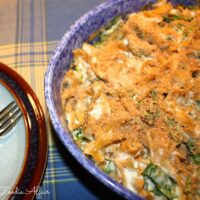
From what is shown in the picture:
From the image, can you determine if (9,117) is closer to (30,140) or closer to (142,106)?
(30,140)

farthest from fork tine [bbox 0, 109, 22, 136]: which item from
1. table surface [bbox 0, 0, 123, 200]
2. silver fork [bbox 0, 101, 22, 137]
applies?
table surface [bbox 0, 0, 123, 200]

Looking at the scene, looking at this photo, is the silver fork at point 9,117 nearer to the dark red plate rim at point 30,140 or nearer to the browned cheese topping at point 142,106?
the dark red plate rim at point 30,140

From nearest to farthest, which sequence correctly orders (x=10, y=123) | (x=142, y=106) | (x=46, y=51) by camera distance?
(x=142, y=106) → (x=10, y=123) → (x=46, y=51)

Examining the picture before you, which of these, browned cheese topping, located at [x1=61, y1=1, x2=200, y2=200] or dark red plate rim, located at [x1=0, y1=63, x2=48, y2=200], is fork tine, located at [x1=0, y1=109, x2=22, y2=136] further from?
browned cheese topping, located at [x1=61, y1=1, x2=200, y2=200]

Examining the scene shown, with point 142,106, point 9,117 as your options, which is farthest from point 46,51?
point 142,106

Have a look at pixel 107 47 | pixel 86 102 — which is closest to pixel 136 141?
pixel 86 102
